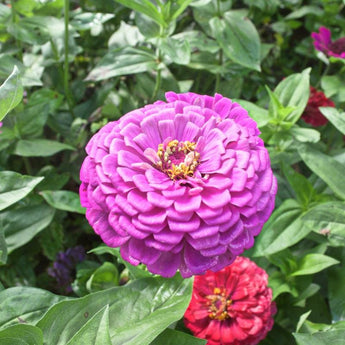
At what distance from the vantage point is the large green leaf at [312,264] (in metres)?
0.84

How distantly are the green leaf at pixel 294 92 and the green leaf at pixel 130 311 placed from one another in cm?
47

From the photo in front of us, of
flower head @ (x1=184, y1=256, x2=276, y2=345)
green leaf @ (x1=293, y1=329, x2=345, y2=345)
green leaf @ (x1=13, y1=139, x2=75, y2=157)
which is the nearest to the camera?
green leaf @ (x1=293, y1=329, x2=345, y2=345)

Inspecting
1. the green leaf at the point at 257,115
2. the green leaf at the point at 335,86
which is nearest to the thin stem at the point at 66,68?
the green leaf at the point at 257,115

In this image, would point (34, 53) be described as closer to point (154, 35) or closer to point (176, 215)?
point (154, 35)

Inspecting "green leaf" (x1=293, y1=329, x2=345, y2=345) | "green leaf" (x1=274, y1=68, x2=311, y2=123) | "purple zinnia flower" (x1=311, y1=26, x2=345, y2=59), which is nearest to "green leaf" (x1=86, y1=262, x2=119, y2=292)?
"green leaf" (x1=293, y1=329, x2=345, y2=345)

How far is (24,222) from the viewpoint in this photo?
973 mm

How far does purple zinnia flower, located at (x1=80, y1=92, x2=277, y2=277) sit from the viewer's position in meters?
0.56

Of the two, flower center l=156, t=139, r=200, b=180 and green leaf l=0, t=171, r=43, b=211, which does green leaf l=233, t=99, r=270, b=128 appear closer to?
flower center l=156, t=139, r=200, b=180

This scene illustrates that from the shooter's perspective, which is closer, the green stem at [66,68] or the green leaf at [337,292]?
the green leaf at [337,292]

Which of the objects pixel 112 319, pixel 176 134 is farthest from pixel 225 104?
pixel 112 319

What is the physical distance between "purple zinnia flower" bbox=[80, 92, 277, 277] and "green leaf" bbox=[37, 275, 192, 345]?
71 millimetres

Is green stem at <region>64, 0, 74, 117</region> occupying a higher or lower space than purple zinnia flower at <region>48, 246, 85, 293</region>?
higher

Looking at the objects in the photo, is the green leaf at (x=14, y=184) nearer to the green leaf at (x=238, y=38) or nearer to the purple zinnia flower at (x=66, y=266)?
the purple zinnia flower at (x=66, y=266)

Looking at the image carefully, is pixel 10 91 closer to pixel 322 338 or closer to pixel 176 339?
pixel 176 339
